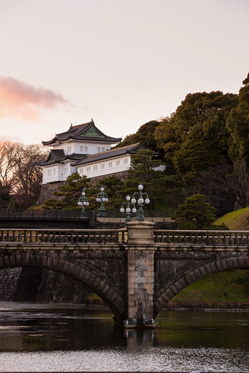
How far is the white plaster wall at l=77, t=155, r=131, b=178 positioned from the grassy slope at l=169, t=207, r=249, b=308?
36.9 meters

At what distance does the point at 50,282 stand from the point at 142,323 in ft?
125

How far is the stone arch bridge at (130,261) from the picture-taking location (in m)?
46.8

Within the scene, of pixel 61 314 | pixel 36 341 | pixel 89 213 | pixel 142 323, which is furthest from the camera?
pixel 89 213

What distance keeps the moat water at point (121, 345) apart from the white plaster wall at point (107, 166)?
48.6 meters

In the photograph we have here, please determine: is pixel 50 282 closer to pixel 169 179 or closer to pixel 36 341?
pixel 169 179

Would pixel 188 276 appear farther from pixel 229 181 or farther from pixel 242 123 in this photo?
pixel 229 181

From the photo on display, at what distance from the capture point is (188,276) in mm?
48438

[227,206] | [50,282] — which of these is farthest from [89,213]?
[227,206]

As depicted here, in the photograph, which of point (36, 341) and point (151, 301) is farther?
point (151, 301)

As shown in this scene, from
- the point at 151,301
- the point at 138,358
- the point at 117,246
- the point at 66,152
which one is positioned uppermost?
the point at 66,152

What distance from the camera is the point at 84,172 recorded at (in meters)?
119

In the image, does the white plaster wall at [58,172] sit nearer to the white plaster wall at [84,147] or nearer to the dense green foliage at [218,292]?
the white plaster wall at [84,147]

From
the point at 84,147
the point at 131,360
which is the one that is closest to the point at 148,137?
the point at 84,147

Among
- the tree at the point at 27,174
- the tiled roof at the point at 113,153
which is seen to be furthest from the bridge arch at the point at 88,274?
the tree at the point at 27,174
